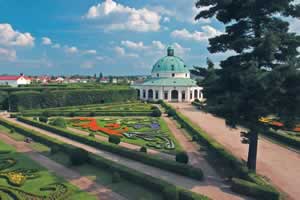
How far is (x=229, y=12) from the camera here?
1565cm

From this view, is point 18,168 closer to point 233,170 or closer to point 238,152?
point 233,170

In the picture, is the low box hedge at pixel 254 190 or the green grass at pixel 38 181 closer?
the low box hedge at pixel 254 190

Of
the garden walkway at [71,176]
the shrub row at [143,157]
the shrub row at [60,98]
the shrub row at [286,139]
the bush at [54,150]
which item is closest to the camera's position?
the garden walkway at [71,176]

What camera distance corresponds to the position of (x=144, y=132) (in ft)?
101

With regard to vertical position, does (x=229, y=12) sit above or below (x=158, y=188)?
above

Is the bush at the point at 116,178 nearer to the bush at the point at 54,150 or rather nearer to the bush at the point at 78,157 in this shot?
the bush at the point at 78,157

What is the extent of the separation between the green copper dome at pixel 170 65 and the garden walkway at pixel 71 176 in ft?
178

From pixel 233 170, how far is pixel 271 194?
4.50 m

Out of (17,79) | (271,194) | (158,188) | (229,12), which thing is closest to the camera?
(271,194)

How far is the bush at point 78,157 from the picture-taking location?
63.5 ft

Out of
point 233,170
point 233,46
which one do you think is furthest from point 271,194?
point 233,46

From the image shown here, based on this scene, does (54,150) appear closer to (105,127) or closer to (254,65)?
(105,127)

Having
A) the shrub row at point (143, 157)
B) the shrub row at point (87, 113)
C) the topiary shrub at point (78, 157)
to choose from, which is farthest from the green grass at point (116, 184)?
the shrub row at point (87, 113)

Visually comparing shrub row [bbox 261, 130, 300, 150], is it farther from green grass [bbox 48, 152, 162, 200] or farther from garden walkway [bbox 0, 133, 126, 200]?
garden walkway [bbox 0, 133, 126, 200]
